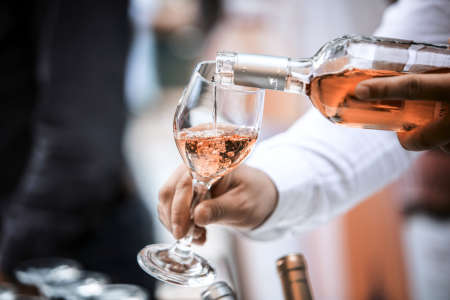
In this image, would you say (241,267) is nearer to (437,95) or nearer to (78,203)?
(78,203)

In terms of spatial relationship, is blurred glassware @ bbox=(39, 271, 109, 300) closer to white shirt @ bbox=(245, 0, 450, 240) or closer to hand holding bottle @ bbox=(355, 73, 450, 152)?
white shirt @ bbox=(245, 0, 450, 240)

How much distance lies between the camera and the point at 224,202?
2.13 ft

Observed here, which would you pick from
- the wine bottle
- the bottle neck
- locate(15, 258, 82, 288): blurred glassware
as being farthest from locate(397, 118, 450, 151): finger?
locate(15, 258, 82, 288): blurred glassware

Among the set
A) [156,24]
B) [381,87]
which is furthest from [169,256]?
[156,24]

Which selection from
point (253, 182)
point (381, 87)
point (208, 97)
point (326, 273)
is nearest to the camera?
point (381, 87)

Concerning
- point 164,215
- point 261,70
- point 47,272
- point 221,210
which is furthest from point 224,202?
point 47,272

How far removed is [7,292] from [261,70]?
67cm

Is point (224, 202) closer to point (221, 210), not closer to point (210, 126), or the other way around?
point (221, 210)

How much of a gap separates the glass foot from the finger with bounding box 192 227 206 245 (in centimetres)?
3

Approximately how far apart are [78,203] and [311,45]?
1.48 meters

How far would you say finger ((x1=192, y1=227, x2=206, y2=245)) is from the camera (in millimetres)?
700

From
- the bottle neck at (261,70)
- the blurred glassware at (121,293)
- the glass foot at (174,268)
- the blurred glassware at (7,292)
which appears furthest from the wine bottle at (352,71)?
the blurred glassware at (7,292)

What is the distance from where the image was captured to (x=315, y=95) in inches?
21.7

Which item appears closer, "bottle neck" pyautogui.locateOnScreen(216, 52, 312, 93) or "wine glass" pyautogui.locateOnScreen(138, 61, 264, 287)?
"bottle neck" pyautogui.locateOnScreen(216, 52, 312, 93)
